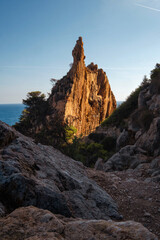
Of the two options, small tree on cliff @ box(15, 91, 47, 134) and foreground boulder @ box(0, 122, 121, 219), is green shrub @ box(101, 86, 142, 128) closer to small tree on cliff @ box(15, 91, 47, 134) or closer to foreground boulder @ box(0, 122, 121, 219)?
small tree on cliff @ box(15, 91, 47, 134)

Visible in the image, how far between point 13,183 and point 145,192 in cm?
481

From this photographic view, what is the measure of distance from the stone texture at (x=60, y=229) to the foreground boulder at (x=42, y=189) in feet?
2.28

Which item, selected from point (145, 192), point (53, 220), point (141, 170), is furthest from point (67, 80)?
point (53, 220)

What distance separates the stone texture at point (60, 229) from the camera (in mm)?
2061

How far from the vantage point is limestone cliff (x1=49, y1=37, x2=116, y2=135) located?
4241 cm

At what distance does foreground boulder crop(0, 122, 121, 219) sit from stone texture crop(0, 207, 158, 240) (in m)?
0.70

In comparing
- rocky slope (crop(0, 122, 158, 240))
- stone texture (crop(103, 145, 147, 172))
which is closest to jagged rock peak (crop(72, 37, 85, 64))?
stone texture (crop(103, 145, 147, 172))

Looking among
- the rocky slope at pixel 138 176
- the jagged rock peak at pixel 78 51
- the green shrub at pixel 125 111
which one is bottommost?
the rocky slope at pixel 138 176

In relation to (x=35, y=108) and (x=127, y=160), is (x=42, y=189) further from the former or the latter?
(x=35, y=108)

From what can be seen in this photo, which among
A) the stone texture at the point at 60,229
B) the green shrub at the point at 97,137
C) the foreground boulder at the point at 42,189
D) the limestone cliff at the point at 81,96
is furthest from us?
the limestone cliff at the point at 81,96

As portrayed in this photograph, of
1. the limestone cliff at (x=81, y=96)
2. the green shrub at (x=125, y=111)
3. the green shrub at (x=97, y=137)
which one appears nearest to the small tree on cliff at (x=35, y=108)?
the limestone cliff at (x=81, y=96)

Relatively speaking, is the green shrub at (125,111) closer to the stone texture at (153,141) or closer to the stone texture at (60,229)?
the stone texture at (153,141)

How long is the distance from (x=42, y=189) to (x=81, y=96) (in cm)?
4631

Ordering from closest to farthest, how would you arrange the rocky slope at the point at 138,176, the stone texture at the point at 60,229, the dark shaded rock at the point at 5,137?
the stone texture at the point at 60,229, the dark shaded rock at the point at 5,137, the rocky slope at the point at 138,176
